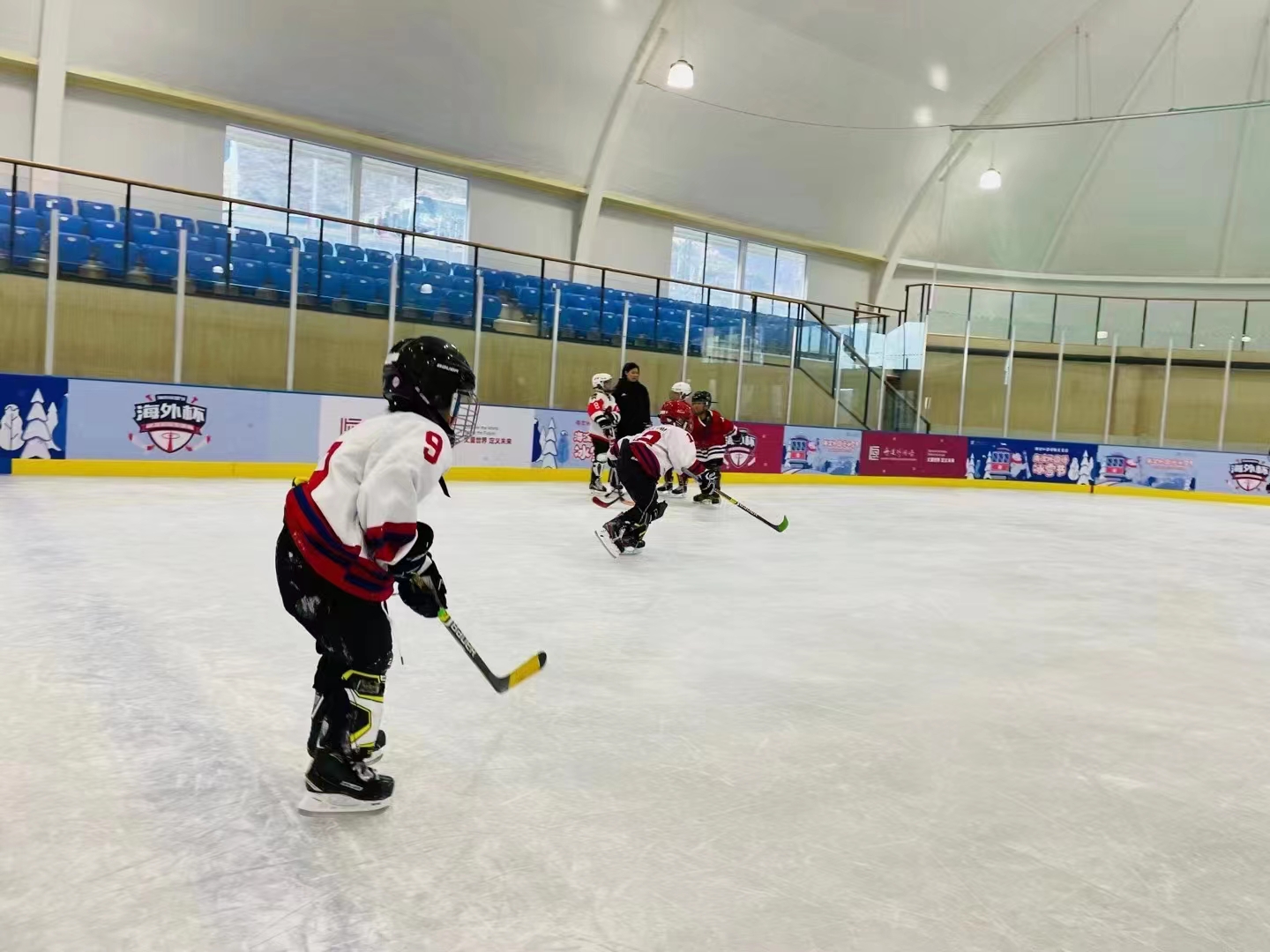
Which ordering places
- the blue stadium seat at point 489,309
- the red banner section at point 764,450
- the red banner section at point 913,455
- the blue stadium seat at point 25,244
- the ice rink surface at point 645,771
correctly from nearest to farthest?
the ice rink surface at point 645,771 → the blue stadium seat at point 25,244 → the blue stadium seat at point 489,309 → the red banner section at point 764,450 → the red banner section at point 913,455

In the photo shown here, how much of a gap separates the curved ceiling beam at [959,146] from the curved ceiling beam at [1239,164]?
3528mm

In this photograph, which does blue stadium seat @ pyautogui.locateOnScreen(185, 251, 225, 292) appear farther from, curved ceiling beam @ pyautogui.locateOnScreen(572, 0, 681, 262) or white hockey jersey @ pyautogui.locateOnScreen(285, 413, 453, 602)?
white hockey jersey @ pyautogui.locateOnScreen(285, 413, 453, 602)

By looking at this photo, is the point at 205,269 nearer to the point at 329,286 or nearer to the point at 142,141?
the point at 329,286

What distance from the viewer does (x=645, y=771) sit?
2.26 metres

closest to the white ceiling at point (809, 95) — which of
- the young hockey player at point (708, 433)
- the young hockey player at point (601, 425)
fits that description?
the young hockey player at point (601, 425)

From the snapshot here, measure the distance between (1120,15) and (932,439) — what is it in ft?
29.9

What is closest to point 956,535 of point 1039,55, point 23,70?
point 23,70

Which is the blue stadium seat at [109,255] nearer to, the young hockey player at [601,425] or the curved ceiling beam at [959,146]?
the young hockey player at [601,425]

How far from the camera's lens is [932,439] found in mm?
14984

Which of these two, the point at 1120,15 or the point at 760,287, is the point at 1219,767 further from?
the point at 1120,15

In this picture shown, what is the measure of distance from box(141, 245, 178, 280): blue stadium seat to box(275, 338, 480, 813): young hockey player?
823 centimetres

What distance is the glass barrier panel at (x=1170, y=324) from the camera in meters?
16.6

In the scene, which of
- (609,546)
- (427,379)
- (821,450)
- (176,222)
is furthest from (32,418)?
(821,450)

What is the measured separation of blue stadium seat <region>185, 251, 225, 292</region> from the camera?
29.9 feet
